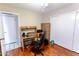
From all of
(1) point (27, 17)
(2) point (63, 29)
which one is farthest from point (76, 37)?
(1) point (27, 17)

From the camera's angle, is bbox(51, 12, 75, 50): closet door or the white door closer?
the white door

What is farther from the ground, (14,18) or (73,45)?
(14,18)

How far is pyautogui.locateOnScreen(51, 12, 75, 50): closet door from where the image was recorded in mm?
1038

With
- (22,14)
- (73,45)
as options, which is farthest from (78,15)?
(22,14)

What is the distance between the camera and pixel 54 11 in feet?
3.43

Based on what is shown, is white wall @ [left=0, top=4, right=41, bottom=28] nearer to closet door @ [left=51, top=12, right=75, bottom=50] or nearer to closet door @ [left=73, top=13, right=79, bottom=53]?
closet door @ [left=51, top=12, right=75, bottom=50]

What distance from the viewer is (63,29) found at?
117cm

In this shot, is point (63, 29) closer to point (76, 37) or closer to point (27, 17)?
point (76, 37)

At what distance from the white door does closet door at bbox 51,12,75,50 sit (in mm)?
716

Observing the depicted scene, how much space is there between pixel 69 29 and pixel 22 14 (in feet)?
2.71

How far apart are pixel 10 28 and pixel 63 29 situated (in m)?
0.94

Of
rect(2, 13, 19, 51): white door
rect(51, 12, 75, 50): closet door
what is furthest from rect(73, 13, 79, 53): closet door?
rect(2, 13, 19, 51): white door

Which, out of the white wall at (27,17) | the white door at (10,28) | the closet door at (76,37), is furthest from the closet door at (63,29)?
the white door at (10,28)

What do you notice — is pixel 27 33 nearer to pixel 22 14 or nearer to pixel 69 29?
pixel 22 14
